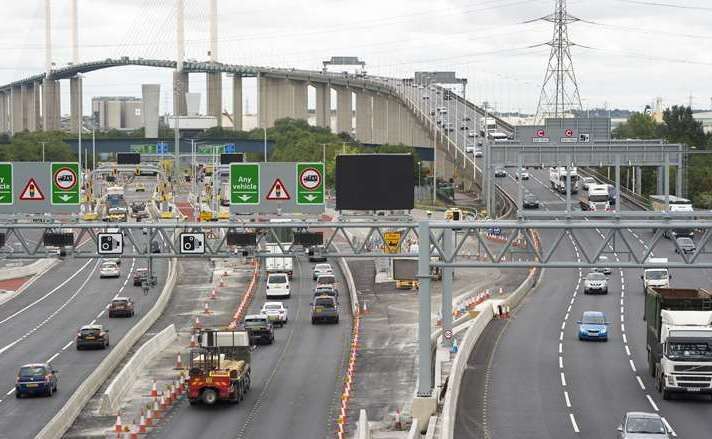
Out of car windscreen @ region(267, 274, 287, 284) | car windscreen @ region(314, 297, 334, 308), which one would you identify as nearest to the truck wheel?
car windscreen @ region(314, 297, 334, 308)

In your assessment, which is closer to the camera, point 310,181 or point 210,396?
point 210,396

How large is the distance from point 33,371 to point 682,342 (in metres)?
22.0

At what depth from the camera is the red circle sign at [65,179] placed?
51.0 m

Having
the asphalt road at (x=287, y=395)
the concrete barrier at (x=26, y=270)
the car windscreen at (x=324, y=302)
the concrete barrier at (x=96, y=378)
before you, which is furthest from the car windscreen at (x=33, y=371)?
the concrete barrier at (x=26, y=270)

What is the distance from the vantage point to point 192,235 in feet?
165

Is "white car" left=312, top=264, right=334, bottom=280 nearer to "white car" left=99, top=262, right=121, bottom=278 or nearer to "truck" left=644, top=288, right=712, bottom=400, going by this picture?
"white car" left=99, top=262, right=121, bottom=278

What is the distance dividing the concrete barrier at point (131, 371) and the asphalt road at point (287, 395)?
7.13 ft

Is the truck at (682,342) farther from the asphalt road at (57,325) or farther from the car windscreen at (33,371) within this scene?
the car windscreen at (33,371)

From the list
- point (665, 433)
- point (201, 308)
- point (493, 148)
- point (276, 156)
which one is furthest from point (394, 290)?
point (276, 156)

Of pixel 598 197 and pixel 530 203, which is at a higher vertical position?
pixel 598 197

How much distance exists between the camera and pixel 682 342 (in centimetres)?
4597

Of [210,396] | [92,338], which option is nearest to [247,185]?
[210,396]

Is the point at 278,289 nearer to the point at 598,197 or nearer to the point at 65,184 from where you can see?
the point at 65,184

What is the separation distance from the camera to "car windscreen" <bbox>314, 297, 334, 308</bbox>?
243 ft
